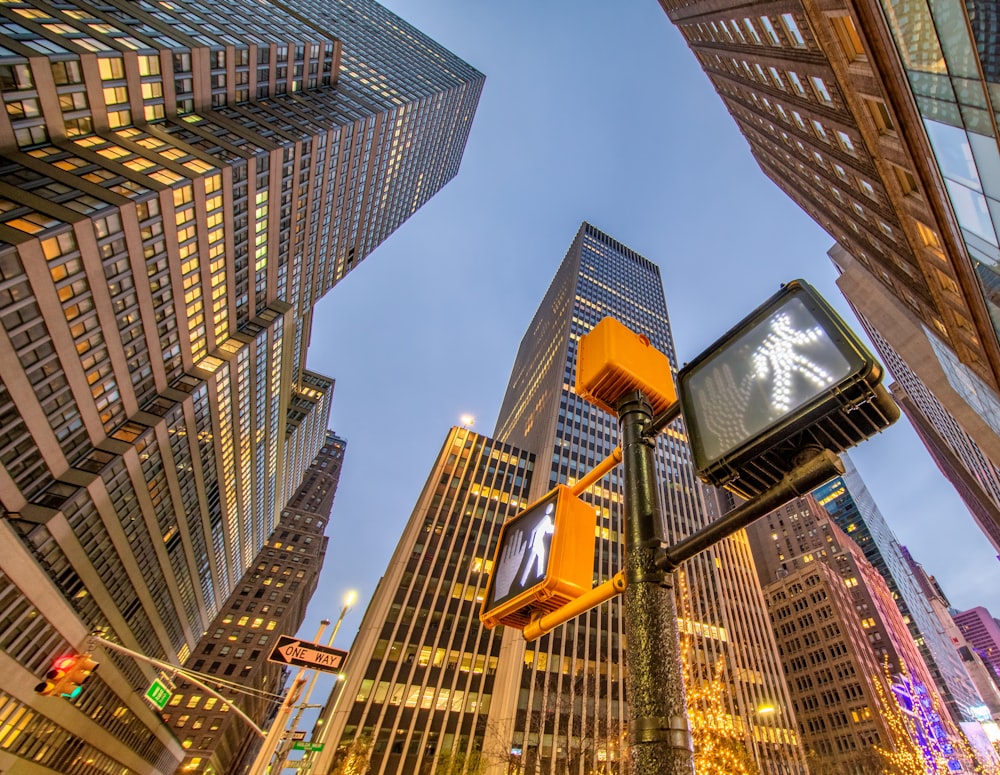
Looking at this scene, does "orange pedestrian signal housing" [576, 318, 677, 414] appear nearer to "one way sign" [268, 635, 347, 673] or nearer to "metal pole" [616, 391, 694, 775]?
"metal pole" [616, 391, 694, 775]

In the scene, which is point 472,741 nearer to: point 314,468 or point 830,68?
point 830,68

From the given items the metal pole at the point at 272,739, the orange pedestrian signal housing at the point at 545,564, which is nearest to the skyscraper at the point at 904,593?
the metal pole at the point at 272,739

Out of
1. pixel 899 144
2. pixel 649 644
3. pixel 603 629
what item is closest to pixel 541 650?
pixel 603 629

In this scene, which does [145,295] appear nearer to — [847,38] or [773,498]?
[847,38]

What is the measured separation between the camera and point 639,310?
379 feet

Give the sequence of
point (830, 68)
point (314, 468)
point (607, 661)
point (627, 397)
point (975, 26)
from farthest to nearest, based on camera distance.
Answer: point (314, 468), point (607, 661), point (830, 68), point (975, 26), point (627, 397)

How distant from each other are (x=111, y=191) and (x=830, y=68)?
53.6 meters

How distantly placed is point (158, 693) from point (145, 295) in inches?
1691

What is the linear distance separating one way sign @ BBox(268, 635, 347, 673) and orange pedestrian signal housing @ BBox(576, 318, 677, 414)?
1177 centimetres


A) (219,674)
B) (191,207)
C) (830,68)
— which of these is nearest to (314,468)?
(219,674)

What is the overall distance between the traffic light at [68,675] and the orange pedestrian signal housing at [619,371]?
1687 centimetres

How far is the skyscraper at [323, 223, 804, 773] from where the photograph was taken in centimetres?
4594

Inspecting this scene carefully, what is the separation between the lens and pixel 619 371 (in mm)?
3961

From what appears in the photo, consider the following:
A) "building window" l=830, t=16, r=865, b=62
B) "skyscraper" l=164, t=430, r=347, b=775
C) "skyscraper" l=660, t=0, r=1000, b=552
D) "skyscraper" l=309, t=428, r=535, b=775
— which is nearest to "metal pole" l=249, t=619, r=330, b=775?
"skyscraper" l=660, t=0, r=1000, b=552
